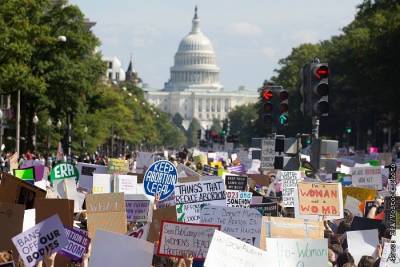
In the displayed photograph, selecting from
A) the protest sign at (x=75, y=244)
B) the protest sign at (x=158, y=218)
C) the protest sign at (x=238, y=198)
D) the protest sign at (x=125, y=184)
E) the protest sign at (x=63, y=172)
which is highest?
the protest sign at (x=63, y=172)

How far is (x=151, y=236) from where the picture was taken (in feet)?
53.7

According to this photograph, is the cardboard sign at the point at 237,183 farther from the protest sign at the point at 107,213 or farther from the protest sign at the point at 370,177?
the protest sign at the point at 107,213

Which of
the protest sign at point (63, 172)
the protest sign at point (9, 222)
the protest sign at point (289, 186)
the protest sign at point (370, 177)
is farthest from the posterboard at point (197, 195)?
the protest sign at point (370, 177)

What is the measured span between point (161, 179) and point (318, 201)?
3072mm

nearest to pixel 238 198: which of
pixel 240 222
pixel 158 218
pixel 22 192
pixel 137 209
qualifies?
pixel 137 209

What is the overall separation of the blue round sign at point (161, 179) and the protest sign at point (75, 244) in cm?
665

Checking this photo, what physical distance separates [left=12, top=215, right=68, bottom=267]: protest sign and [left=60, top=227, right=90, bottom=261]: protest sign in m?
0.47

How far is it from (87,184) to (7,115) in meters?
54.5

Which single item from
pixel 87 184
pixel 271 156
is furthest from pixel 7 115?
pixel 87 184

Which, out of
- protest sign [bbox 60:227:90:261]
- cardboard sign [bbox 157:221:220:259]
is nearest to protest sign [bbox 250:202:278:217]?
protest sign [bbox 60:227:90:261]

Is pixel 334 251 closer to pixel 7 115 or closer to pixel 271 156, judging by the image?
pixel 271 156

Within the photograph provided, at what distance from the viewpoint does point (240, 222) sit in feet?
48.5

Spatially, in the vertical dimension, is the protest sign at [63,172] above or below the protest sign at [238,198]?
above

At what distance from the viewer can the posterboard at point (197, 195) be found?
59.5 ft
